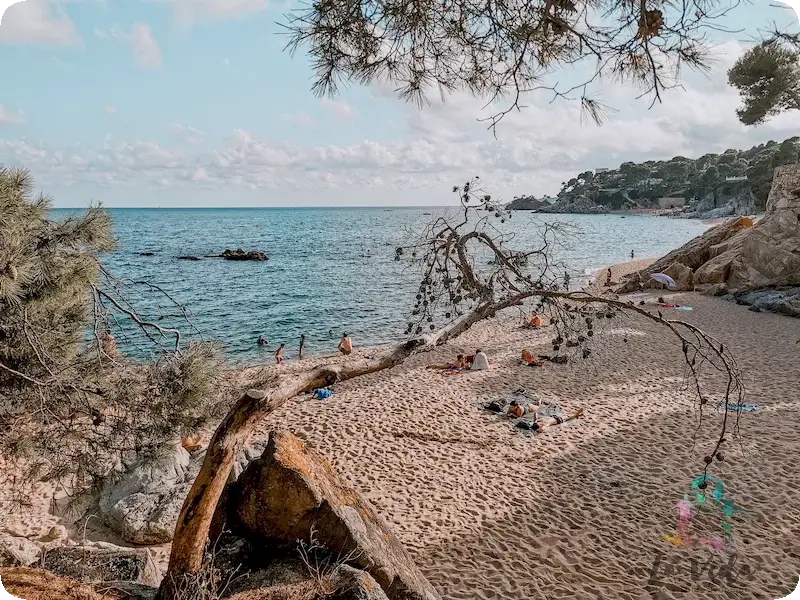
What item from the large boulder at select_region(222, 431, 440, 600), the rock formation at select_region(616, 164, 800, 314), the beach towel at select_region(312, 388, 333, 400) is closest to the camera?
the large boulder at select_region(222, 431, 440, 600)

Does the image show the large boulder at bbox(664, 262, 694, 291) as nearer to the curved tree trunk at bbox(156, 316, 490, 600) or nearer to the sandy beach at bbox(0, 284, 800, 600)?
the sandy beach at bbox(0, 284, 800, 600)

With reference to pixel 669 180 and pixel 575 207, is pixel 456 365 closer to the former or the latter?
pixel 669 180

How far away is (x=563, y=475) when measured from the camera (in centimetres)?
892

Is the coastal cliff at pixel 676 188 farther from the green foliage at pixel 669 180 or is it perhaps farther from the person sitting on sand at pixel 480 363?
the person sitting on sand at pixel 480 363

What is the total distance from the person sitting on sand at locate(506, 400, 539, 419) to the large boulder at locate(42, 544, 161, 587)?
8917mm

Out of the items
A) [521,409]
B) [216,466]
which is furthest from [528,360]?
→ [216,466]

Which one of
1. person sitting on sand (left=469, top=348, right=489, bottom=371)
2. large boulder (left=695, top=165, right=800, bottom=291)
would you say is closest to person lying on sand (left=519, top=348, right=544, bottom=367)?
person sitting on sand (left=469, top=348, right=489, bottom=371)

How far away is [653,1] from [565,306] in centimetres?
228

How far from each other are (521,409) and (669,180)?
391 ft

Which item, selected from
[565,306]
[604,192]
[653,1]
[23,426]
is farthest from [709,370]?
[604,192]

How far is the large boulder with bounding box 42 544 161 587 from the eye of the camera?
342cm

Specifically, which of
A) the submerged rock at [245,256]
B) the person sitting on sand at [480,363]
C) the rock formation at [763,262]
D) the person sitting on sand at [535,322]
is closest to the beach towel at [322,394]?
the person sitting on sand at [480,363]

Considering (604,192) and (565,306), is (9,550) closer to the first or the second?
(565,306)

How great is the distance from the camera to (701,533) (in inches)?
278
